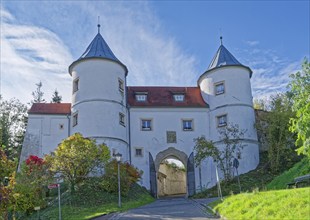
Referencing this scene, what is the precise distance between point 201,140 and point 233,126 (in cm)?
334

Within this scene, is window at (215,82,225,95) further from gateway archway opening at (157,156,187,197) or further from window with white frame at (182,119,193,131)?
gateway archway opening at (157,156,187,197)

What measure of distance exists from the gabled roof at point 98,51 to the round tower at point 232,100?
7.74 m

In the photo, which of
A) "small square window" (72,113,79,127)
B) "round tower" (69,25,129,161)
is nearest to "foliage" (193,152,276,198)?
"round tower" (69,25,129,161)

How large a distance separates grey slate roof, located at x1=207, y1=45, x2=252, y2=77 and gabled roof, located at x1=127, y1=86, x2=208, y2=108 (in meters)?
2.84

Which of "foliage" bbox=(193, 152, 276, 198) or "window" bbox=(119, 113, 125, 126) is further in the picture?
"window" bbox=(119, 113, 125, 126)

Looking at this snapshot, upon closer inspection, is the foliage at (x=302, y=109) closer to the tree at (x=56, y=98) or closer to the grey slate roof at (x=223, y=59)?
the grey slate roof at (x=223, y=59)

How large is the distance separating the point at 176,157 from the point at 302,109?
72.9 feet

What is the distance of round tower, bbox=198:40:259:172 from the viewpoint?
33.7m

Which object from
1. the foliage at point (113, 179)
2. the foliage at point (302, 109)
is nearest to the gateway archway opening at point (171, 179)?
the foliage at point (113, 179)

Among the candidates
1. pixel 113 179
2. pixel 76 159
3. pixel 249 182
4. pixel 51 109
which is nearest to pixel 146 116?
pixel 51 109

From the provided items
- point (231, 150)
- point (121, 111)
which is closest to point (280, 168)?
point (231, 150)

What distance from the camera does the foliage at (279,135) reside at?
3161 centimetres

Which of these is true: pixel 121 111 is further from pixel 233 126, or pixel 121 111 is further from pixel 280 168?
pixel 280 168

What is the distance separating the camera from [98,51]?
34.2m
